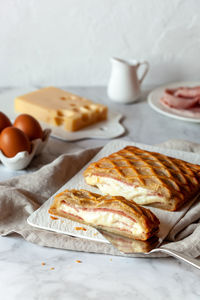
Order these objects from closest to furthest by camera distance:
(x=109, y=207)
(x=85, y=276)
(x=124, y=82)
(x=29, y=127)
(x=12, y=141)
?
(x=85, y=276) < (x=109, y=207) < (x=12, y=141) < (x=29, y=127) < (x=124, y=82)

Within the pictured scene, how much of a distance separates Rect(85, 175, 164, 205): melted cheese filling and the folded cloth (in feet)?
0.37

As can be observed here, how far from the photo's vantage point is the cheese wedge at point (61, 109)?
1.96m

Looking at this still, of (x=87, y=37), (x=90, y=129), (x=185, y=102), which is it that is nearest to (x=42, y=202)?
(x=90, y=129)

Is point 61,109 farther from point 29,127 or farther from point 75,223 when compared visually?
point 75,223

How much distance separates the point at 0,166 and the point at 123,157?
0.45 m

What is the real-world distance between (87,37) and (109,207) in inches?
55.0

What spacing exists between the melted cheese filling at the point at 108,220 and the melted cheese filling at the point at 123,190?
0.17m

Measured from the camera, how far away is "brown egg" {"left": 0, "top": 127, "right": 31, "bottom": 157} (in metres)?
1.53

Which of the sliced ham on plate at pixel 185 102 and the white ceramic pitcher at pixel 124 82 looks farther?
the white ceramic pitcher at pixel 124 82

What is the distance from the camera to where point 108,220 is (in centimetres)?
120

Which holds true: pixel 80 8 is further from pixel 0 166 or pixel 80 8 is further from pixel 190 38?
pixel 0 166

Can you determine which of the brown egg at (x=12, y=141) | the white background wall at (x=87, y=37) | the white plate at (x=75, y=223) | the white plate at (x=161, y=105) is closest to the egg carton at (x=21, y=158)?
the brown egg at (x=12, y=141)

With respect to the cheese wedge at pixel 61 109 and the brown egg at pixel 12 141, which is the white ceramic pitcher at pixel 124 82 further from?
the brown egg at pixel 12 141

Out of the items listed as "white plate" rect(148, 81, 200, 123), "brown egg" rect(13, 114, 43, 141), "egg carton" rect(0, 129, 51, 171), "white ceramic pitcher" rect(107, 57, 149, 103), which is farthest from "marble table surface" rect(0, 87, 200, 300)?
"white ceramic pitcher" rect(107, 57, 149, 103)
